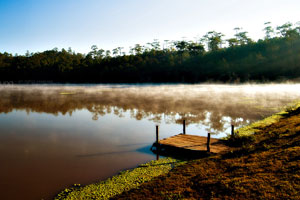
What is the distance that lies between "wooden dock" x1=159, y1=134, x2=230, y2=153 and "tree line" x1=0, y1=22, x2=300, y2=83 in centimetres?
9298

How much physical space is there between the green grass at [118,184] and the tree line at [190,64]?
322 feet

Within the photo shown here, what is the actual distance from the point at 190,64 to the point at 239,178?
121 meters

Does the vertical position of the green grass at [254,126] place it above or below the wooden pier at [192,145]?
above

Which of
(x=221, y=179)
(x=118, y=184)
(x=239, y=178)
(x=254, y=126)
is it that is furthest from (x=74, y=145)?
(x=254, y=126)

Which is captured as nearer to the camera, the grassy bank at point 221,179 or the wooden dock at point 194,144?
the grassy bank at point 221,179

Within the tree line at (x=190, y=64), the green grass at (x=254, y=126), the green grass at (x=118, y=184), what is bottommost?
the green grass at (x=118, y=184)

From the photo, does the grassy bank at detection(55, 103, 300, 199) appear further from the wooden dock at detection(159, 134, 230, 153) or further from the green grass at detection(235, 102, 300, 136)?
the green grass at detection(235, 102, 300, 136)

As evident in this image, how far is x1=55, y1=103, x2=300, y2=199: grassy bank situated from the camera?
7938 mm

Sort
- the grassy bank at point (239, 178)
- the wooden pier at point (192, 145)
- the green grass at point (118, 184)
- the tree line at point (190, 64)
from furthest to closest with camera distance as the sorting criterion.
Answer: the tree line at point (190, 64)
the wooden pier at point (192, 145)
the green grass at point (118, 184)
the grassy bank at point (239, 178)

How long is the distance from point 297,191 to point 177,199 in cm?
367

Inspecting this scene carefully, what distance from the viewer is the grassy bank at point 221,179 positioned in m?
7.94

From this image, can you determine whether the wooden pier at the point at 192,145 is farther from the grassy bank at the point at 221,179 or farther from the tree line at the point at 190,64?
the tree line at the point at 190,64

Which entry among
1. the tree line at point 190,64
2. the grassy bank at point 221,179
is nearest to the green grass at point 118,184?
the grassy bank at point 221,179

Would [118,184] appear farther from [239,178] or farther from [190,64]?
[190,64]
